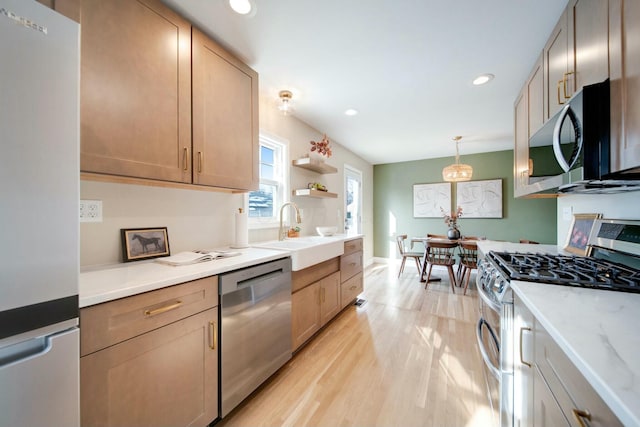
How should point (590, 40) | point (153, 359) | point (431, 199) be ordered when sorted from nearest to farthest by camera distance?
point (153, 359)
point (590, 40)
point (431, 199)

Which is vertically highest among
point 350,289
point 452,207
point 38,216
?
point 452,207

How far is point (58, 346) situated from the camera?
713mm

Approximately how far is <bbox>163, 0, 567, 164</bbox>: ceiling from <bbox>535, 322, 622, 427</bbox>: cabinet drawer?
1755mm

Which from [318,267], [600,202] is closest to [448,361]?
[318,267]

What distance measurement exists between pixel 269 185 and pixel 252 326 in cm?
158

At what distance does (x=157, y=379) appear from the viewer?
3.37ft

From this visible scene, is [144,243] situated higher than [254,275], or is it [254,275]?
[144,243]

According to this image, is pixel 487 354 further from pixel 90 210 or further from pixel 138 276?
pixel 90 210

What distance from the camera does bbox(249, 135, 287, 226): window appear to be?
96.0 inches

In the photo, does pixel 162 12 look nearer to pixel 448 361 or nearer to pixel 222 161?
pixel 222 161

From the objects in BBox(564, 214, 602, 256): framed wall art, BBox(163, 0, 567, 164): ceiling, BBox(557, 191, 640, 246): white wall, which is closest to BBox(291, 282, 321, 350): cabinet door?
BBox(163, 0, 567, 164): ceiling

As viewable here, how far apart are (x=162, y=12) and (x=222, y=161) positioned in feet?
2.82

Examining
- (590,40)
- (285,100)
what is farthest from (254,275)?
(590,40)

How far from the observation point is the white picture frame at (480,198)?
472 centimetres
